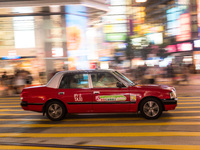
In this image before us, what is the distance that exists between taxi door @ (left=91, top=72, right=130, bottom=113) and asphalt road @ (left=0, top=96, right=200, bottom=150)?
0.37 meters

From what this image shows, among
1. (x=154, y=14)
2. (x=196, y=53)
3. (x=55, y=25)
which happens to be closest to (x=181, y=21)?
(x=196, y=53)

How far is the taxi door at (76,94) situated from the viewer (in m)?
7.20

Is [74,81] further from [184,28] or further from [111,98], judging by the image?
[184,28]

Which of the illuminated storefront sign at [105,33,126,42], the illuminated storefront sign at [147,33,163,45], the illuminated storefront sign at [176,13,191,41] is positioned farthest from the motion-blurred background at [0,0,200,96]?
the illuminated storefront sign at [105,33,126,42]

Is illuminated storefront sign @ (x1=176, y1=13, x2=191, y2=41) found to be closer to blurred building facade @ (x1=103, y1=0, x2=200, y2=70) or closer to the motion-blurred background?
blurred building facade @ (x1=103, y1=0, x2=200, y2=70)

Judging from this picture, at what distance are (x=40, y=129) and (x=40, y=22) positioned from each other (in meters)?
15.3

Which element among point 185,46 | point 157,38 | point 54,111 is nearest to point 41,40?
point 54,111

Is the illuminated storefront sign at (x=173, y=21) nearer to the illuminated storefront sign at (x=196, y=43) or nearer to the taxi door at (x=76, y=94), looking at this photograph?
the illuminated storefront sign at (x=196, y=43)

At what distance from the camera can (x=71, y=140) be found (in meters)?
5.41

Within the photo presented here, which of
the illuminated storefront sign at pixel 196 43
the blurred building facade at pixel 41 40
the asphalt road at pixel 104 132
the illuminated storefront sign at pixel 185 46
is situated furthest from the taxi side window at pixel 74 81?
the illuminated storefront sign at pixel 185 46

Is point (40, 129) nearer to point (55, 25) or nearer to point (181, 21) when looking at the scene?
point (55, 25)

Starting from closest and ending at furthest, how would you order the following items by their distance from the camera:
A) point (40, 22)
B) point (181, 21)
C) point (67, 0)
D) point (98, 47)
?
1. point (67, 0)
2. point (40, 22)
3. point (181, 21)
4. point (98, 47)

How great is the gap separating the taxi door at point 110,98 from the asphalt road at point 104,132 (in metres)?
0.37

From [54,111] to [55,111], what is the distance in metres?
0.03
